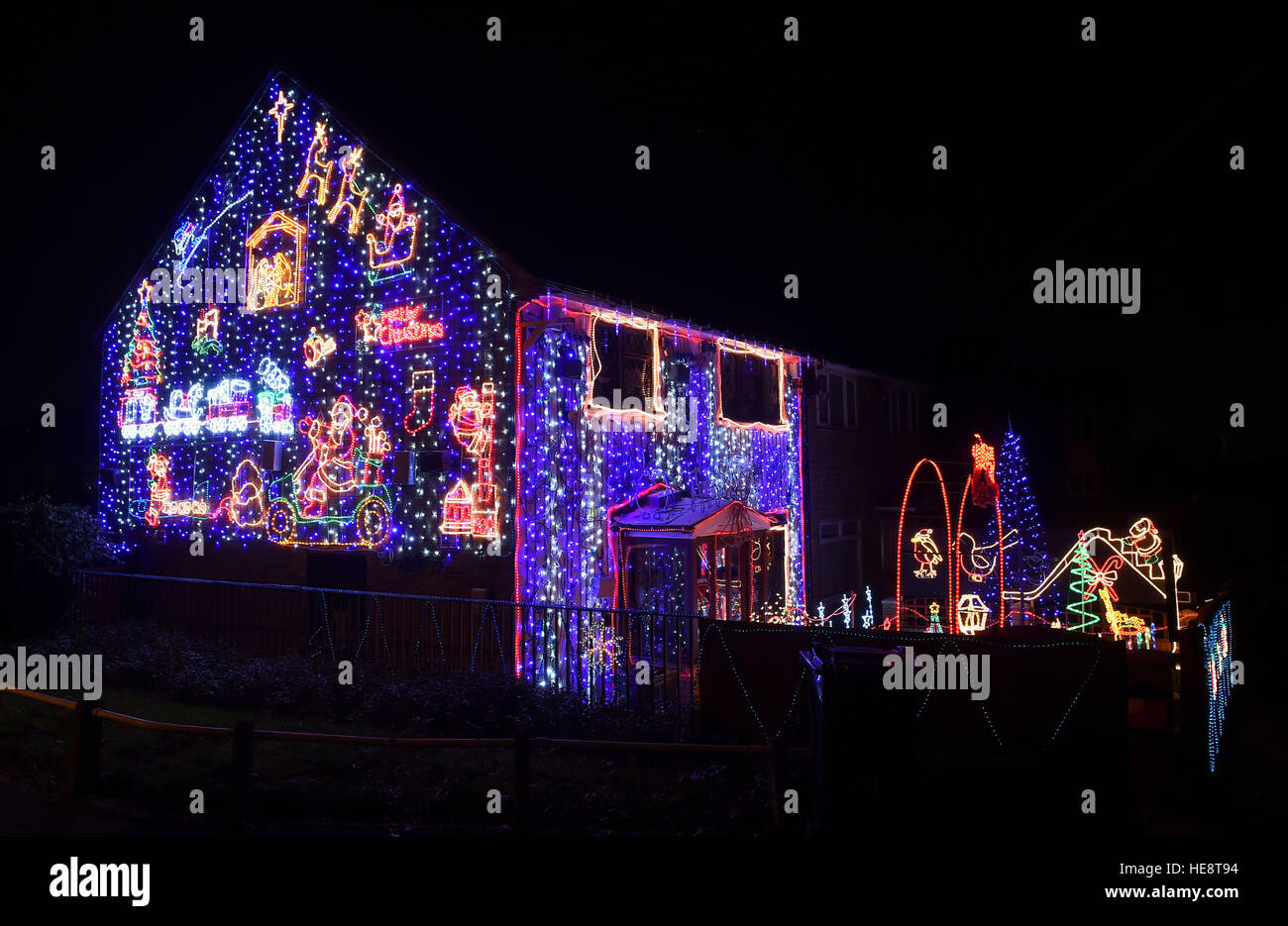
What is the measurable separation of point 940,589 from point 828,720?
1697 centimetres

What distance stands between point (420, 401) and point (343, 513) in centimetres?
256

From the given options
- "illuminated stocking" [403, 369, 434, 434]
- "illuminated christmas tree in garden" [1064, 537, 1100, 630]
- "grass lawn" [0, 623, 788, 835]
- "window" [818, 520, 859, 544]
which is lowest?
"grass lawn" [0, 623, 788, 835]

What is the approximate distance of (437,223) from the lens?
43.1 feet

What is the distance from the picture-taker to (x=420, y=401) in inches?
520

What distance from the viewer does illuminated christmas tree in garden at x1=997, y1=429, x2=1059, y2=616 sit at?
13461 millimetres

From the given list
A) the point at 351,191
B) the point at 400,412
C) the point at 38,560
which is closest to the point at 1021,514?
the point at 400,412

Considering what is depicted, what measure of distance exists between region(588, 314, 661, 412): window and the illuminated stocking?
2.52 meters

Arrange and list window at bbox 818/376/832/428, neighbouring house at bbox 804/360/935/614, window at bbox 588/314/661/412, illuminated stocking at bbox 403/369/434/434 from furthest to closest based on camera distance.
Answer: window at bbox 818/376/832/428, neighbouring house at bbox 804/360/935/614, window at bbox 588/314/661/412, illuminated stocking at bbox 403/369/434/434

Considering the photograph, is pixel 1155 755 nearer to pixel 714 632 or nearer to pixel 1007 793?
pixel 1007 793

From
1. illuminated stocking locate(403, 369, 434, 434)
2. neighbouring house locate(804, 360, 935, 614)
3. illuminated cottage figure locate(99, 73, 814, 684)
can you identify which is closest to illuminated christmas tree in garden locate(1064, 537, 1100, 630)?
illuminated cottage figure locate(99, 73, 814, 684)

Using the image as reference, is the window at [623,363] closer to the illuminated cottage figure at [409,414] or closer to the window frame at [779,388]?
the illuminated cottage figure at [409,414]

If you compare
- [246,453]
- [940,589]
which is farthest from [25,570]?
[940,589]

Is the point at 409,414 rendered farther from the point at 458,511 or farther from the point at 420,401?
the point at 458,511

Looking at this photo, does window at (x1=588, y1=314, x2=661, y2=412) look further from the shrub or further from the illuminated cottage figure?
the shrub
